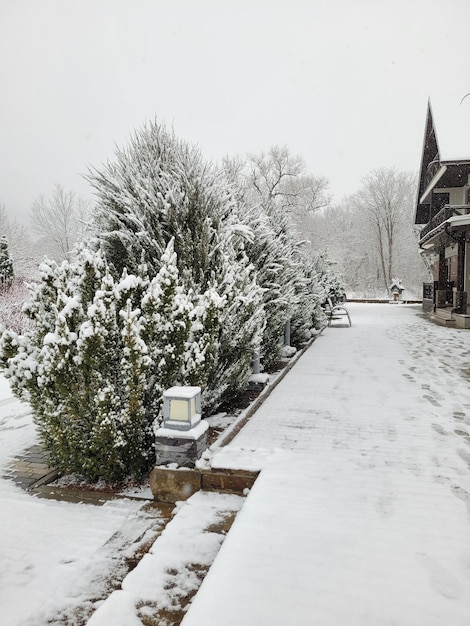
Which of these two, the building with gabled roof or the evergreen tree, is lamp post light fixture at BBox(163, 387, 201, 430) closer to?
the building with gabled roof

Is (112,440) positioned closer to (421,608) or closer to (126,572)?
(126,572)

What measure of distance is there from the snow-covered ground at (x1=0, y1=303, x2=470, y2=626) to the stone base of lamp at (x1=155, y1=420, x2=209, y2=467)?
0.93 ft

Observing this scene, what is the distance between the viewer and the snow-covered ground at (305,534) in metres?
2.38

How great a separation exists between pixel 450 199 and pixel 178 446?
Answer: 63.8 feet

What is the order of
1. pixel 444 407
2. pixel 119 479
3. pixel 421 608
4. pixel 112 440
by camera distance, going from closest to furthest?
pixel 421 608, pixel 112 440, pixel 119 479, pixel 444 407

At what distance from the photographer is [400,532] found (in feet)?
9.91

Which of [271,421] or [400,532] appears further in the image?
[271,421]

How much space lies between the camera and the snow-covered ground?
7.80 feet

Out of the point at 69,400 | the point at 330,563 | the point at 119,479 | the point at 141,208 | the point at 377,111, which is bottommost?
the point at 119,479

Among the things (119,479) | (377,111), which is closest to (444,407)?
(119,479)

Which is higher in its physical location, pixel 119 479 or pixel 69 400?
pixel 69 400

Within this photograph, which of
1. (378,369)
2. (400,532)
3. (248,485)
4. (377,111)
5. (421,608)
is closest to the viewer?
(421,608)

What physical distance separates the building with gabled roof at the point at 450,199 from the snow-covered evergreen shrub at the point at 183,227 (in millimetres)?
11105

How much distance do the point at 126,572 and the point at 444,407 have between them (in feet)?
15.4
